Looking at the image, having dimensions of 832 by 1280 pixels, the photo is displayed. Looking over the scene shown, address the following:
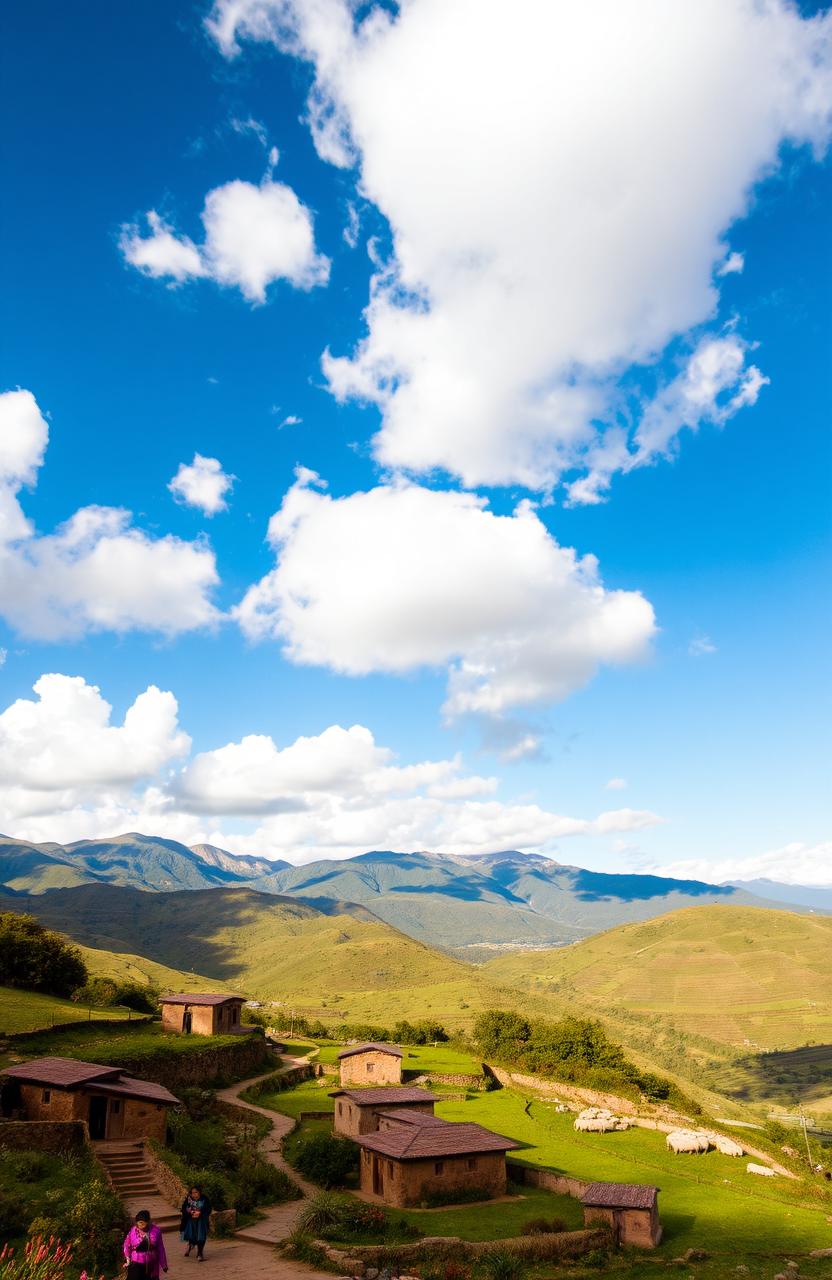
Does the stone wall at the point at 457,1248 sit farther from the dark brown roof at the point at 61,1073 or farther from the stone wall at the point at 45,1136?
the dark brown roof at the point at 61,1073

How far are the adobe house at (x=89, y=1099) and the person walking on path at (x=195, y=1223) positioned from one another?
9.62 m

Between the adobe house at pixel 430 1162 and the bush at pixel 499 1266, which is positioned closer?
the bush at pixel 499 1266

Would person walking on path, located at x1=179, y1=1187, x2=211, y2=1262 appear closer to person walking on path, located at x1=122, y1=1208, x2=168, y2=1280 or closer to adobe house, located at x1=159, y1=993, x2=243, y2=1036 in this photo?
person walking on path, located at x1=122, y1=1208, x2=168, y2=1280

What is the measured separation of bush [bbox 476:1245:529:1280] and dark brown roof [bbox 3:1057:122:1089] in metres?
17.6

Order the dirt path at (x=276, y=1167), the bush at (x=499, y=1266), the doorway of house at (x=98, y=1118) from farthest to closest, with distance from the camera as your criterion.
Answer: the doorway of house at (x=98, y=1118), the dirt path at (x=276, y=1167), the bush at (x=499, y=1266)

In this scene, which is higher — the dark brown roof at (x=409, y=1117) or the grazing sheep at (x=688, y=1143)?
the dark brown roof at (x=409, y=1117)

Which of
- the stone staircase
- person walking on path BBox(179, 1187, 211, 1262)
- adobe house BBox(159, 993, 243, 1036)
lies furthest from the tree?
person walking on path BBox(179, 1187, 211, 1262)

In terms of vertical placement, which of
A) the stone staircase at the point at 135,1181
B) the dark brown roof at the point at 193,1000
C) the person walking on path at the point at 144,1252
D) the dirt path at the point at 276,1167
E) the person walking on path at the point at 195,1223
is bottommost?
the dirt path at the point at 276,1167

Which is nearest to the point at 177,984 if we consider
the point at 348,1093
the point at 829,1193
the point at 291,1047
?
the point at 291,1047

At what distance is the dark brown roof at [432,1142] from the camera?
113 ft

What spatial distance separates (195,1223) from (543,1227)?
49.3 ft

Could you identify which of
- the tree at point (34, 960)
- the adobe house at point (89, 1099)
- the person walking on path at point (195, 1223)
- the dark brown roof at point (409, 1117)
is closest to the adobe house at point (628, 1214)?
the dark brown roof at point (409, 1117)

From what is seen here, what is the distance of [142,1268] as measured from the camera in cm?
1794

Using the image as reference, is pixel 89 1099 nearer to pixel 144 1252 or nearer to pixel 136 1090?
pixel 136 1090
